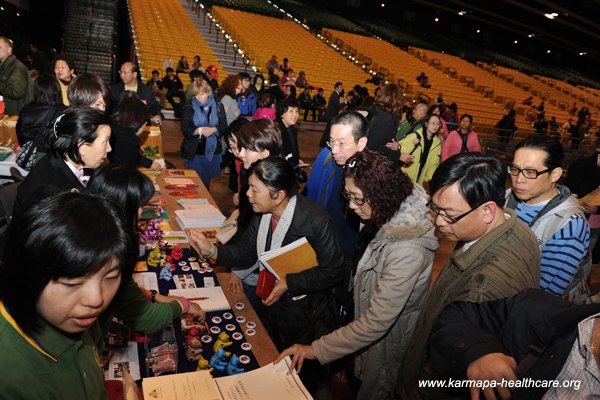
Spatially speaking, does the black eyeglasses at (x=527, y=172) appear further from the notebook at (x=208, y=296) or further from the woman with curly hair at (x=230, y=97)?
the woman with curly hair at (x=230, y=97)

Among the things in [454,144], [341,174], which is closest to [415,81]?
[454,144]

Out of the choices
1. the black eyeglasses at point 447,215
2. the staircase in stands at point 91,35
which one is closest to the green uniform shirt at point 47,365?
the black eyeglasses at point 447,215

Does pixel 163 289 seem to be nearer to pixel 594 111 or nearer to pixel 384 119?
pixel 384 119

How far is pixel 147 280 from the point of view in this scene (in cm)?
218

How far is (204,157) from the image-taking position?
16.0 ft

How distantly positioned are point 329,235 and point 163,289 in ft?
2.98

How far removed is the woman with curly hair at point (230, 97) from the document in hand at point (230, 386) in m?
4.54

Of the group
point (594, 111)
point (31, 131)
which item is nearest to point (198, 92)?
point (31, 131)

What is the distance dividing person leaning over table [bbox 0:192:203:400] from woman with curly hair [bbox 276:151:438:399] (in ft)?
3.16

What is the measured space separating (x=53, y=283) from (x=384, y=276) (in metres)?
1.27

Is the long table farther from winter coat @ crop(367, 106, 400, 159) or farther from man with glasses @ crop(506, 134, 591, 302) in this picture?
winter coat @ crop(367, 106, 400, 159)

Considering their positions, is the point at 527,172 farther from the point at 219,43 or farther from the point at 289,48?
the point at 289,48

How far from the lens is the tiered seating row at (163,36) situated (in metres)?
12.2

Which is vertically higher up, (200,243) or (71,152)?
(71,152)
